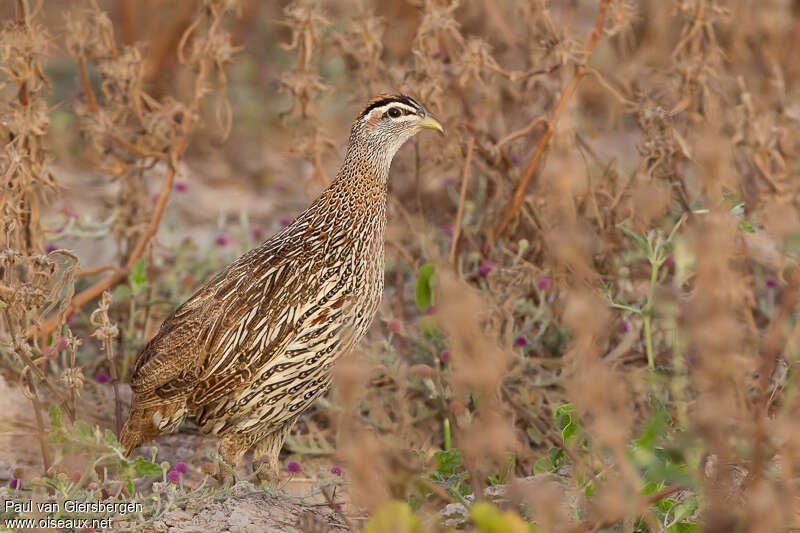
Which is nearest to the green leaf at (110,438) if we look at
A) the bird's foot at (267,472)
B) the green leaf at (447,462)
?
the bird's foot at (267,472)

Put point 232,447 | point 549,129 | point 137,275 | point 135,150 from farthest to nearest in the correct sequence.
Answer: point 137,275 < point 135,150 < point 549,129 < point 232,447

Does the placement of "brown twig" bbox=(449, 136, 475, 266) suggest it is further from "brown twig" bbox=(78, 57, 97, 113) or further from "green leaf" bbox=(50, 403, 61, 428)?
"green leaf" bbox=(50, 403, 61, 428)

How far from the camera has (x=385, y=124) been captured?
4480 millimetres

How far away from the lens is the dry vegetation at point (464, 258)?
10.6 ft

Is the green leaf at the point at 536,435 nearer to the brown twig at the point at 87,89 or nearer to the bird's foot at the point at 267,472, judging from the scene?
the bird's foot at the point at 267,472

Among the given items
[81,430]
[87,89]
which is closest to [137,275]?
[87,89]

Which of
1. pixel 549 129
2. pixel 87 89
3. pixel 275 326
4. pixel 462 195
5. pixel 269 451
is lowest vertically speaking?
pixel 269 451

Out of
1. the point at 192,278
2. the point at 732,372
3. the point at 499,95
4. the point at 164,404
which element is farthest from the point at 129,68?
the point at 732,372

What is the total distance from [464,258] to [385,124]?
1.52 metres

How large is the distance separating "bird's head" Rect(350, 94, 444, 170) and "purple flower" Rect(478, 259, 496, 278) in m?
1.07

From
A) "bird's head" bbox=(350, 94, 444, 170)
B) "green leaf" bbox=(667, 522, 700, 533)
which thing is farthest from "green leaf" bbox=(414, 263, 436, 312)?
"green leaf" bbox=(667, 522, 700, 533)

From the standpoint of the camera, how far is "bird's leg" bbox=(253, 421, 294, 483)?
14.7ft

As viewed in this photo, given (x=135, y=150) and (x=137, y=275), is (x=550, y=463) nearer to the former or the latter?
(x=137, y=275)

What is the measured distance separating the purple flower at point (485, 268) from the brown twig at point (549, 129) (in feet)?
0.65
